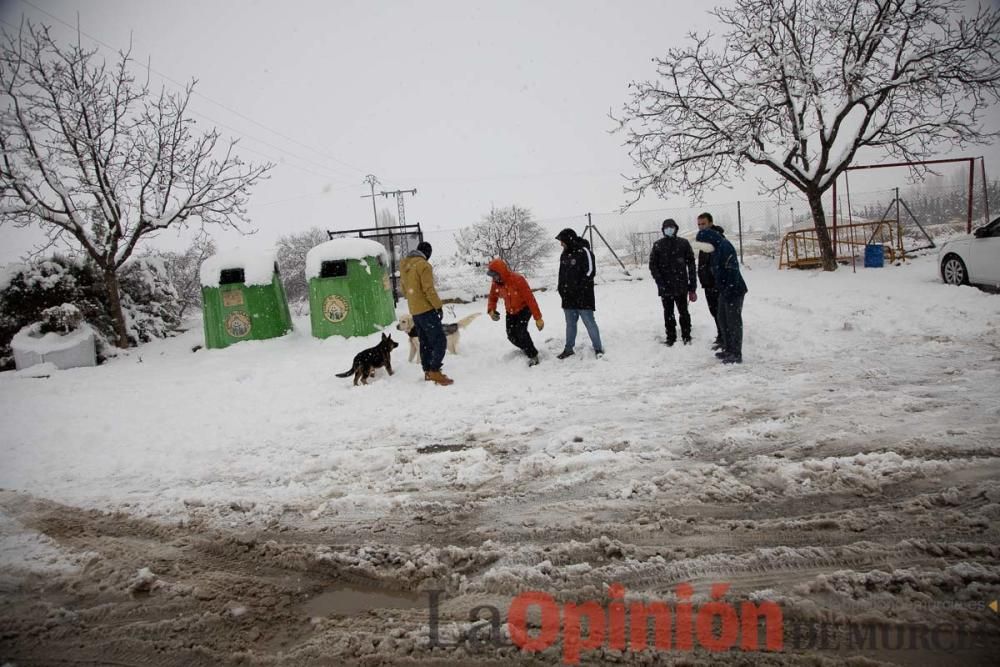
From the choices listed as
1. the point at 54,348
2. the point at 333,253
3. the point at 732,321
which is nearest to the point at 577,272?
the point at 732,321

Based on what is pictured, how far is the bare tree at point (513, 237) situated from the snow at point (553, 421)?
2818cm

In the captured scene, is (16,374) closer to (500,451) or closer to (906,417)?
(500,451)

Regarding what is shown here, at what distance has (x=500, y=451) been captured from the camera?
12.4 ft

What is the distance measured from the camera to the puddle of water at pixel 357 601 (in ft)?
6.64

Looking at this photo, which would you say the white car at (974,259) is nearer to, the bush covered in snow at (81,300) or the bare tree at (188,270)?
the bush covered in snow at (81,300)

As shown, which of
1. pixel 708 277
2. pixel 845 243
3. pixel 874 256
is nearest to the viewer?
pixel 708 277

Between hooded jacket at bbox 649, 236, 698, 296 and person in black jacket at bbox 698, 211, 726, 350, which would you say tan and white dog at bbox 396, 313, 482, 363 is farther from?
person in black jacket at bbox 698, 211, 726, 350

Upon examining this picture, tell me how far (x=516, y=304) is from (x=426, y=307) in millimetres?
1341

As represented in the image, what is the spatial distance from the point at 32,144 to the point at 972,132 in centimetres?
2372

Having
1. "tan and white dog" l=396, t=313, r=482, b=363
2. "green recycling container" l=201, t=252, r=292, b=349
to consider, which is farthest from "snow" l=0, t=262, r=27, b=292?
"tan and white dog" l=396, t=313, r=482, b=363

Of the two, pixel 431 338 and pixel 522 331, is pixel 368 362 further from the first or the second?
pixel 522 331

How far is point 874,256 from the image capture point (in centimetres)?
1402

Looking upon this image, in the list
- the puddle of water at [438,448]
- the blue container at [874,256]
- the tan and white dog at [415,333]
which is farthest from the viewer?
the blue container at [874,256]

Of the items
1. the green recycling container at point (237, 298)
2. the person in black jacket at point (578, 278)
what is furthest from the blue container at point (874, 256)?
the green recycling container at point (237, 298)
